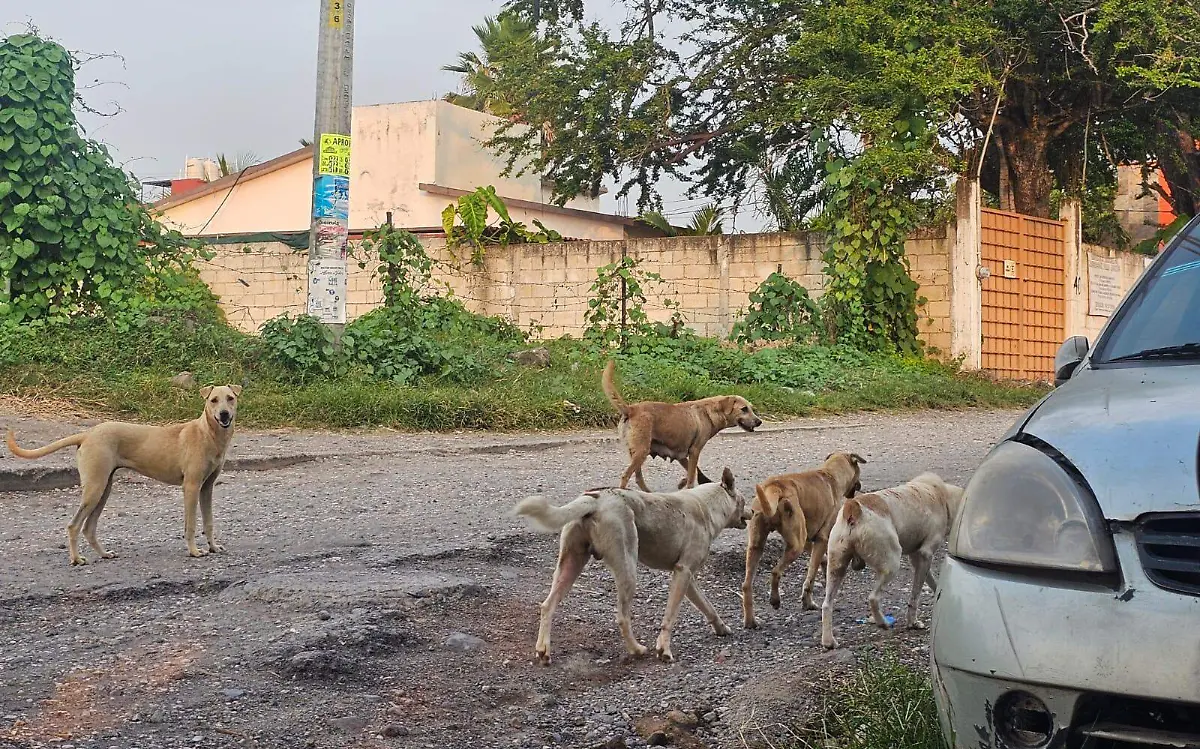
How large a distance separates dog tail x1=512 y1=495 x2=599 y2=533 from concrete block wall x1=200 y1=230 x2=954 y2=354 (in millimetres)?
14218

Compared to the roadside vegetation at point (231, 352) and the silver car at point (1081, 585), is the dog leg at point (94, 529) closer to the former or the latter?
the roadside vegetation at point (231, 352)

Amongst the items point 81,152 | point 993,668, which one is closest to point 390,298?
point 81,152

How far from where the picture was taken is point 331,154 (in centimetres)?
1231

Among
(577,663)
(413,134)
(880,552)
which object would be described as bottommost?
(577,663)

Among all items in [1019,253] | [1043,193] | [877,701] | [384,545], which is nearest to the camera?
[877,701]

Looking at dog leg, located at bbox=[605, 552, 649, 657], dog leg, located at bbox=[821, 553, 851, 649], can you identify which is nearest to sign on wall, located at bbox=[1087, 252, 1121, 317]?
→ dog leg, located at bbox=[821, 553, 851, 649]

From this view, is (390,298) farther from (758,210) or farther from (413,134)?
(413,134)

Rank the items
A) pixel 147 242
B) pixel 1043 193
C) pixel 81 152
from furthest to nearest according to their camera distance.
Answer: pixel 1043 193, pixel 147 242, pixel 81 152

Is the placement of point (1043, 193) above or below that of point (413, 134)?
below

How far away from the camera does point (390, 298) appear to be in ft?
50.4

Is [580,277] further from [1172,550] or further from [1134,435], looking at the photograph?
[1172,550]

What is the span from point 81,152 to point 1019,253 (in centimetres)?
1374

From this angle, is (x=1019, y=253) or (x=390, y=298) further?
(x=1019, y=253)

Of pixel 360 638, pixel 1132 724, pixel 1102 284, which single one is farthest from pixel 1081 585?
pixel 1102 284
